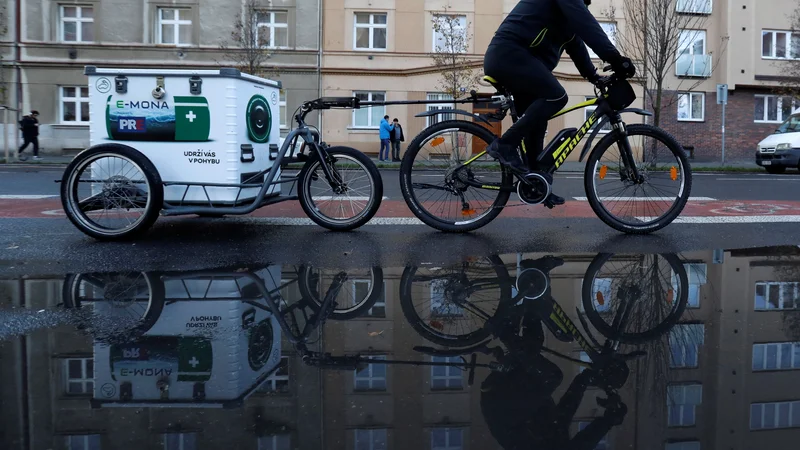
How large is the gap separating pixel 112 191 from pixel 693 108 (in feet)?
120

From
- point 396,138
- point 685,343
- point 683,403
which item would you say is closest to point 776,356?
point 685,343

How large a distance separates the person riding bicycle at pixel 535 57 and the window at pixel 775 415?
11.4 feet

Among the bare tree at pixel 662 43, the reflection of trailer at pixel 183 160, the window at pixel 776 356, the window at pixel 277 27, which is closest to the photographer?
the window at pixel 776 356

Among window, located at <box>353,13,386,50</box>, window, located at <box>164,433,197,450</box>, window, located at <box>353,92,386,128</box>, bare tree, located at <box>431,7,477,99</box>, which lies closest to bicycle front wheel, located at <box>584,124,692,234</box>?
window, located at <box>164,433,197,450</box>

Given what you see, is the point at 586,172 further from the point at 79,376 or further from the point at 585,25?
the point at 79,376

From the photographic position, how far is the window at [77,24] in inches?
Result: 1420

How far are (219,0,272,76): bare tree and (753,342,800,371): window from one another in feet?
101

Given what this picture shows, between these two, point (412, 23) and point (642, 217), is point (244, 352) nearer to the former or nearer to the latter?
point (642, 217)

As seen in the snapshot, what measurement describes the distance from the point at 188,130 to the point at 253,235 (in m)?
1.01

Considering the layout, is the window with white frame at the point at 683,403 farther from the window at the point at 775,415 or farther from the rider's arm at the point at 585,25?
the rider's arm at the point at 585,25

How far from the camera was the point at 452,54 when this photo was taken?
3356 centimetres

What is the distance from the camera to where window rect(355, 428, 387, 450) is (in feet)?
9.01

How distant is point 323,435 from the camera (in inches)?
111

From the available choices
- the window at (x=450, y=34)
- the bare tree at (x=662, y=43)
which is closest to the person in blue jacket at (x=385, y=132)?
the window at (x=450, y=34)
